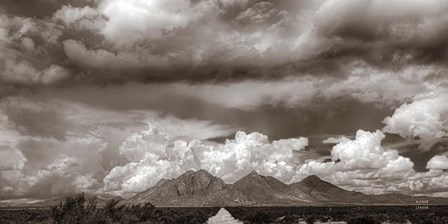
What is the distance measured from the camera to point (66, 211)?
44719 millimetres

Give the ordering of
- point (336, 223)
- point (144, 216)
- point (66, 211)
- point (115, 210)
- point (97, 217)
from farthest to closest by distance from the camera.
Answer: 1. point (336, 223)
2. point (144, 216)
3. point (115, 210)
4. point (66, 211)
5. point (97, 217)

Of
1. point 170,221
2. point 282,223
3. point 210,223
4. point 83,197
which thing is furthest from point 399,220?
point 83,197

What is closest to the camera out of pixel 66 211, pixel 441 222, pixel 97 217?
pixel 97 217

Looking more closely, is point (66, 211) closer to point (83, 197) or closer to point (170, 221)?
point (83, 197)

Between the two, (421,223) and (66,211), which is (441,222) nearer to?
(421,223)

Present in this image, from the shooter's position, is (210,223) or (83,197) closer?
(83,197)

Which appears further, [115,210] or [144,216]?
[144,216]

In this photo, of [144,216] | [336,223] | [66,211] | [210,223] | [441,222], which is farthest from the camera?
[210,223]

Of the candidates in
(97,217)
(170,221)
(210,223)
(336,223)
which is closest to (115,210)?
(97,217)

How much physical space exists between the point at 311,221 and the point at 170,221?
26.6m

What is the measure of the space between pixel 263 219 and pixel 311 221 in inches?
351

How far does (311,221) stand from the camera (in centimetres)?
8888

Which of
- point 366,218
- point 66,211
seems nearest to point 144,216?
point 66,211

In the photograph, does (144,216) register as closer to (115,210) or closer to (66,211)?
(115,210)
